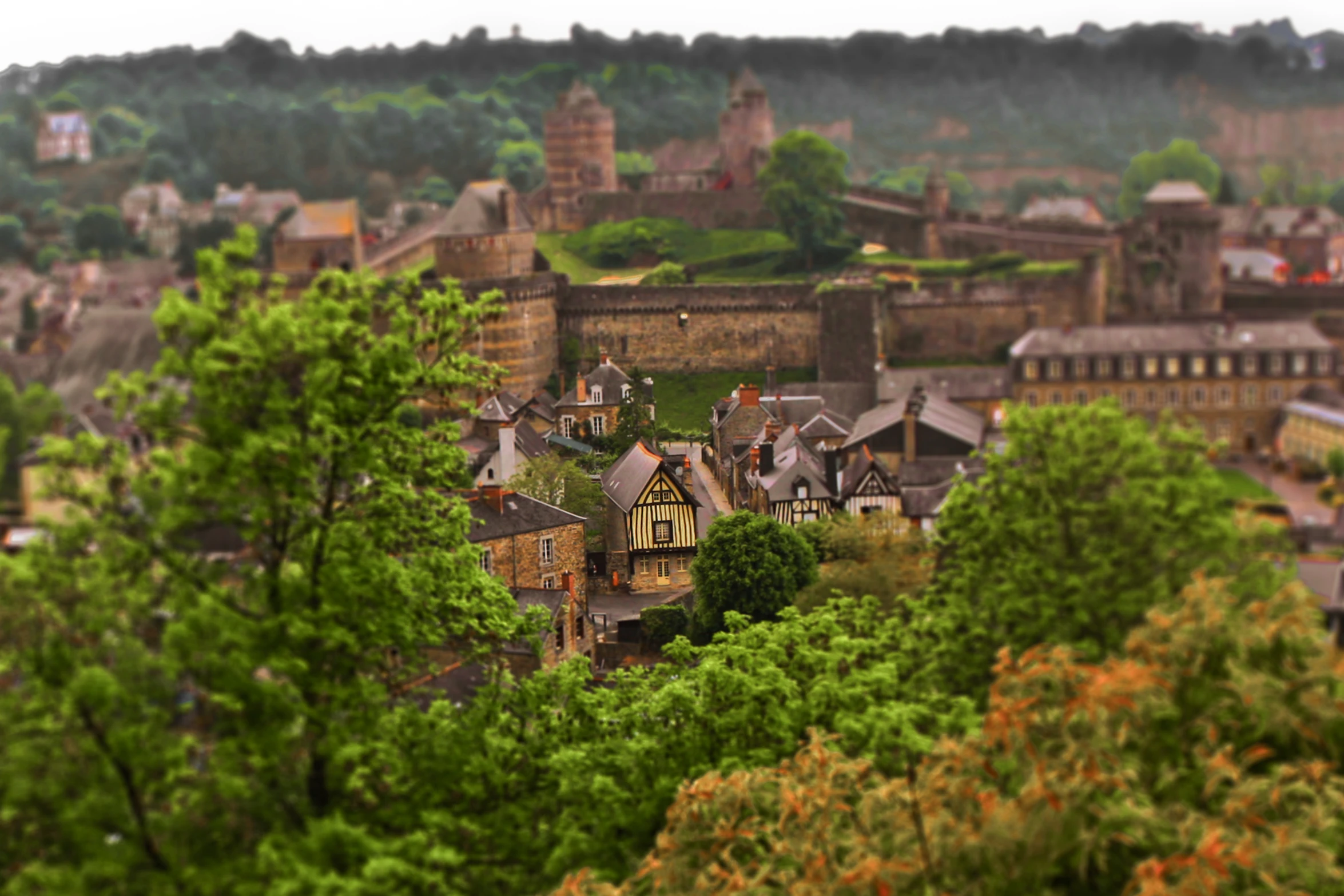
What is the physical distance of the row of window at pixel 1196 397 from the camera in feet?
45.5

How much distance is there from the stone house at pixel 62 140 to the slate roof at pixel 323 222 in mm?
28499

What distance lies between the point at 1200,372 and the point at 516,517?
695cm

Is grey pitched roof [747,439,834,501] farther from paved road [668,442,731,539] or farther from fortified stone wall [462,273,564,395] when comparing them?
fortified stone wall [462,273,564,395]

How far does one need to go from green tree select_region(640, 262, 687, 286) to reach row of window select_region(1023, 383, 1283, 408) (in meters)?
8.58

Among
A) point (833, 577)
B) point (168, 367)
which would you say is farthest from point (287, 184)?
point (168, 367)

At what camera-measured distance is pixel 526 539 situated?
16094mm

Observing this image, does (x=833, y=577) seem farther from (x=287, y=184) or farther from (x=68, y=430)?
(x=287, y=184)

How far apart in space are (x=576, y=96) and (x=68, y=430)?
47074 millimetres

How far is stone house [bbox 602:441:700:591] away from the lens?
54.5 feet

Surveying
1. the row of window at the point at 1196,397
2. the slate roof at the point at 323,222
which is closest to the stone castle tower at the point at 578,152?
the slate roof at the point at 323,222

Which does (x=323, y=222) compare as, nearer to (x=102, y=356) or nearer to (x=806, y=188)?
(x=806, y=188)

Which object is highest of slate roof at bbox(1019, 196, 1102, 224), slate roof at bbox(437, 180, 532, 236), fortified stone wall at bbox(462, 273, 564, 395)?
slate roof at bbox(437, 180, 532, 236)

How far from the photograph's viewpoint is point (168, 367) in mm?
8961

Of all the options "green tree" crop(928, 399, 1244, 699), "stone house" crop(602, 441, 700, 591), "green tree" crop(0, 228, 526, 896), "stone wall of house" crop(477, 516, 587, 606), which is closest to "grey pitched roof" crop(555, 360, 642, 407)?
"stone house" crop(602, 441, 700, 591)
